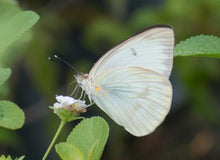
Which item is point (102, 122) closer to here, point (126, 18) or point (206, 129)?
point (126, 18)

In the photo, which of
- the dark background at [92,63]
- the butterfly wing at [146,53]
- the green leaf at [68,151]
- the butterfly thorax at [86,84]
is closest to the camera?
the green leaf at [68,151]

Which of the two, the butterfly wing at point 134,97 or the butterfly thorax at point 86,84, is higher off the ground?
the butterfly thorax at point 86,84

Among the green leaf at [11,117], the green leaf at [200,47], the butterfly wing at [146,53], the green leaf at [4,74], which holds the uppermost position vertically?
the green leaf at [4,74]

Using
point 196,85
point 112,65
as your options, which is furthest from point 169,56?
point 196,85

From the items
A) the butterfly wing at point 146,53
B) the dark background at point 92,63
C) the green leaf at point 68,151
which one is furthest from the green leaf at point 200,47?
the dark background at point 92,63

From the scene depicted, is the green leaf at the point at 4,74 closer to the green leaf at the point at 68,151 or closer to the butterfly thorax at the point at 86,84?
the green leaf at the point at 68,151

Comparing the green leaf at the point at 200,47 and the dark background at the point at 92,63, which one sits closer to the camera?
the green leaf at the point at 200,47

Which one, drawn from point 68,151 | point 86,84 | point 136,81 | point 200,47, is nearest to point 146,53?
point 136,81
